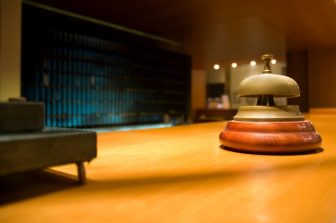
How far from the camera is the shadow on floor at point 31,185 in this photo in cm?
52

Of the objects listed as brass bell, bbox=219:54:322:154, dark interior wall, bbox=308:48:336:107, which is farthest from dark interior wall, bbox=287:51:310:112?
brass bell, bbox=219:54:322:154

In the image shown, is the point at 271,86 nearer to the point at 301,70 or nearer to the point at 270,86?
the point at 270,86

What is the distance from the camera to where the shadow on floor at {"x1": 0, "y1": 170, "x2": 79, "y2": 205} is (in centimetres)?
52

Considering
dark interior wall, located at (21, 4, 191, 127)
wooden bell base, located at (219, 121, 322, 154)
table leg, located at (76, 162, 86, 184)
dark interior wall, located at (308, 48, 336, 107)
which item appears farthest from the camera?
dark interior wall, located at (308, 48, 336, 107)

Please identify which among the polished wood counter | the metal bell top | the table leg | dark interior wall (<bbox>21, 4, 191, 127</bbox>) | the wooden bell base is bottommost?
the polished wood counter

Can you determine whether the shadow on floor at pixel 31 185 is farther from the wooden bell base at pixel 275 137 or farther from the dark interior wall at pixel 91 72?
the dark interior wall at pixel 91 72

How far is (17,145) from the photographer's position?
0.48 m

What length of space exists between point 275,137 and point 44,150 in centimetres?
66

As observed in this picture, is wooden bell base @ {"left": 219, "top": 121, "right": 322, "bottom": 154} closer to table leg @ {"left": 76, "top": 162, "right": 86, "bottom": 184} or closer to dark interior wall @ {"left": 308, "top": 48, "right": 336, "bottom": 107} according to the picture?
table leg @ {"left": 76, "top": 162, "right": 86, "bottom": 184}

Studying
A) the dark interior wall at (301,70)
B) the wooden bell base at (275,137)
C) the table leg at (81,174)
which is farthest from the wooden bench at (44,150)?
the dark interior wall at (301,70)

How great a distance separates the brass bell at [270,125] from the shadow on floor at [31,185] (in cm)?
55

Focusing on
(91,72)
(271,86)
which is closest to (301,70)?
(91,72)

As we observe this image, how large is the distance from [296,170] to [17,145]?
630 millimetres

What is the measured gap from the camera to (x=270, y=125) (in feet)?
2.90
